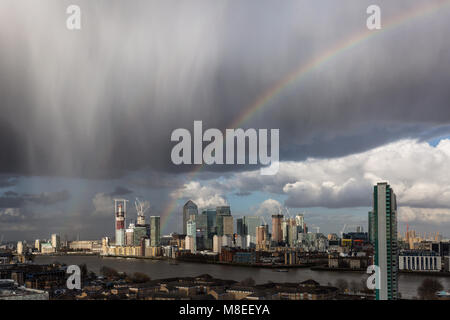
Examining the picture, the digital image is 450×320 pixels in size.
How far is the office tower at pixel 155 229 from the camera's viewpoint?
5294cm

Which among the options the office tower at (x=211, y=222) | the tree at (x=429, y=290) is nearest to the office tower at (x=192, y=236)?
the office tower at (x=211, y=222)

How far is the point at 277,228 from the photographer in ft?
165

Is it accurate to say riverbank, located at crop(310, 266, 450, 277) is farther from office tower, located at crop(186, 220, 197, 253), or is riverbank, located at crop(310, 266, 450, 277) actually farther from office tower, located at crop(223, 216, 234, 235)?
office tower, located at crop(223, 216, 234, 235)

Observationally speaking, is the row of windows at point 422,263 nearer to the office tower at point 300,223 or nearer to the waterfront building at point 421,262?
the waterfront building at point 421,262

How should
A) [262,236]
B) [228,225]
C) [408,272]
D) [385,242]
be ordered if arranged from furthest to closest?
1. [228,225]
2. [262,236]
3. [408,272]
4. [385,242]

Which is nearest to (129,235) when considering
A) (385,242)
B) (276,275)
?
(276,275)

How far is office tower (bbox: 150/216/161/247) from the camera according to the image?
5294cm

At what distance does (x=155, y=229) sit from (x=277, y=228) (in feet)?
48.4

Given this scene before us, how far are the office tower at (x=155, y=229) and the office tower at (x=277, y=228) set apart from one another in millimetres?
13648

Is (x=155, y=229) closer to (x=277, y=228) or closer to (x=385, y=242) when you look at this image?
(x=277, y=228)
